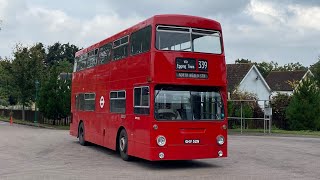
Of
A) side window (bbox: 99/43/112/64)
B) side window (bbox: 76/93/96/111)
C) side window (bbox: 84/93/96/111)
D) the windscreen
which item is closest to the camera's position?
the windscreen

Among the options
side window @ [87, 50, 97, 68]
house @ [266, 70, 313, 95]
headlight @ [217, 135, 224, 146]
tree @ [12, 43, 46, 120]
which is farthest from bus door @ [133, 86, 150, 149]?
Result: house @ [266, 70, 313, 95]

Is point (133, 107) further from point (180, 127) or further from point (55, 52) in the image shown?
point (55, 52)

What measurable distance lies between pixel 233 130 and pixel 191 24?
66.5ft

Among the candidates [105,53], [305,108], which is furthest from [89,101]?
[305,108]

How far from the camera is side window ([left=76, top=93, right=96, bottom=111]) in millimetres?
19594

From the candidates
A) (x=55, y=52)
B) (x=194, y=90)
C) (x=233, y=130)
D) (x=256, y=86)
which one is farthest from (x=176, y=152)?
(x=55, y=52)

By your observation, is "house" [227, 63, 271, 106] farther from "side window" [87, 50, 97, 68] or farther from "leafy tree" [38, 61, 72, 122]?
"side window" [87, 50, 97, 68]

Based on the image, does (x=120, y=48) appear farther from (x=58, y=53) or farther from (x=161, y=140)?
(x=58, y=53)

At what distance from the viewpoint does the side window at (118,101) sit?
614 inches

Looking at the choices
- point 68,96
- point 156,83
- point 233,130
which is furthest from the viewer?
point 68,96

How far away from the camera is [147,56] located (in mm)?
13578

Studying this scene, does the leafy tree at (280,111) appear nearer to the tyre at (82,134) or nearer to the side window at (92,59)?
the tyre at (82,134)

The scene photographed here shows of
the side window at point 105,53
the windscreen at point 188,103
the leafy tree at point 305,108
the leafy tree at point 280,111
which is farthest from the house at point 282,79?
the windscreen at point 188,103

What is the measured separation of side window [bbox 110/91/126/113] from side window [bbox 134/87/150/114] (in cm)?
115
